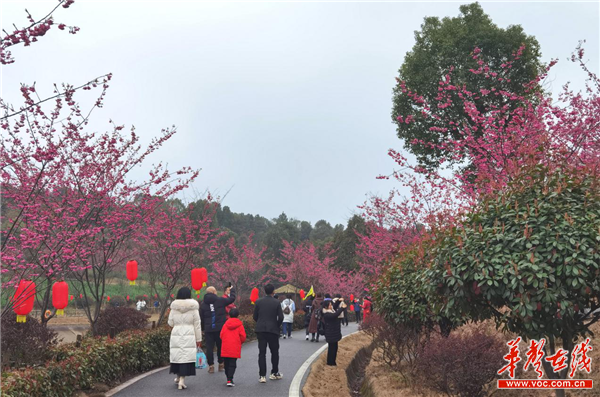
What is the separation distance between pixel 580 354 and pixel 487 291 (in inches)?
87.3

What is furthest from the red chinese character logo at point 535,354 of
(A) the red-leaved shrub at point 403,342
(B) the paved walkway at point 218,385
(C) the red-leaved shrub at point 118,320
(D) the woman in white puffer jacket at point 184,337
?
(C) the red-leaved shrub at point 118,320

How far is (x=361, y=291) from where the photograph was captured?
4550 cm

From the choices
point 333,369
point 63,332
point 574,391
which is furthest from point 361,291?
point 574,391

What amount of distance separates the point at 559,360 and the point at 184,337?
18.7 feet

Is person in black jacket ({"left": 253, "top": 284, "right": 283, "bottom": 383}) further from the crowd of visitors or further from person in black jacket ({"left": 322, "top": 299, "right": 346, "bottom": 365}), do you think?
person in black jacket ({"left": 322, "top": 299, "right": 346, "bottom": 365})

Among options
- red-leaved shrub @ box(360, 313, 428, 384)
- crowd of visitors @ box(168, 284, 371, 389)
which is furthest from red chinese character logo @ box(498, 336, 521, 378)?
crowd of visitors @ box(168, 284, 371, 389)

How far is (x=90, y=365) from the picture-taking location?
26.7 ft

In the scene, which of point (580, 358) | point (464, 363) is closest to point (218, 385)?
point (464, 363)

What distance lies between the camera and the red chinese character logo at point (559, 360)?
623 cm

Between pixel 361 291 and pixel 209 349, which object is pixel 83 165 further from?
pixel 361 291

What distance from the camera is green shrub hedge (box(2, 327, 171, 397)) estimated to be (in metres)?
6.57

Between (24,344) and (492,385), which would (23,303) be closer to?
(24,344)

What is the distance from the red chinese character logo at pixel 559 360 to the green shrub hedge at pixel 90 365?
659 centimetres

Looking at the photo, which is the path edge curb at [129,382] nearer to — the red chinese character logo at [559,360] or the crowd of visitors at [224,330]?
the crowd of visitors at [224,330]
